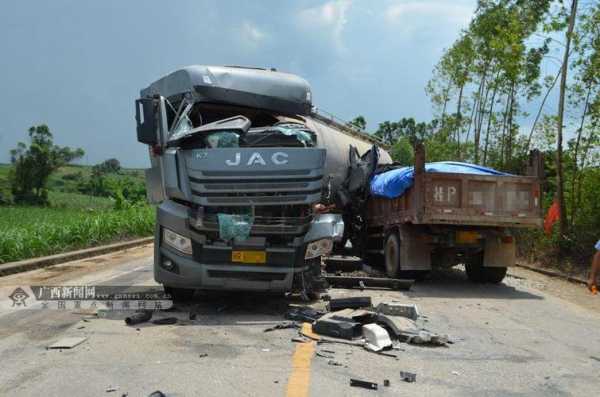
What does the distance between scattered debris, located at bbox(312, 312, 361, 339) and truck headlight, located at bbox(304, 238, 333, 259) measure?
124 centimetres

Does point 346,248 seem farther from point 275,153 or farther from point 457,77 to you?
point 457,77

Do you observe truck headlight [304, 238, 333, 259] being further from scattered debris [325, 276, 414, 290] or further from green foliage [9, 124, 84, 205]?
green foliage [9, 124, 84, 205]

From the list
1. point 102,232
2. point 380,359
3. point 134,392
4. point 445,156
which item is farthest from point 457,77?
point 134,392

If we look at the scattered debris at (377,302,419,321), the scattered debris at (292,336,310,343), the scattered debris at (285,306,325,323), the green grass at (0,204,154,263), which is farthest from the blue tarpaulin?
the green grass at (0,204,154,263)

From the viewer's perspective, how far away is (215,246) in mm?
7473

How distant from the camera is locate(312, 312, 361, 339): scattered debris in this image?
6418mm

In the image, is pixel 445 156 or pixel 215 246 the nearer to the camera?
pixel 215 246

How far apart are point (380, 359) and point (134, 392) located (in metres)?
2.29

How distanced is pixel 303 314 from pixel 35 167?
5599cm

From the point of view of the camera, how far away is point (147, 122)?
781 cm

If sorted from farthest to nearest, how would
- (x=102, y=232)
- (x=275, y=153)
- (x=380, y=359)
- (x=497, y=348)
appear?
(x=102, y=232) < (x=275, y=153) < (x=497, y=348) < (x=380, y=359)

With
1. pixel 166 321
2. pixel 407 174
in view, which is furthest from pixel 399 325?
pixel 407 174

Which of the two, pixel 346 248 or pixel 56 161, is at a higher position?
pixel 56 161

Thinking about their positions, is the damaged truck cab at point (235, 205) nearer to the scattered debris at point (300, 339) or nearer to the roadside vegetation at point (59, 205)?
the scattered debris at point (300, 339)
